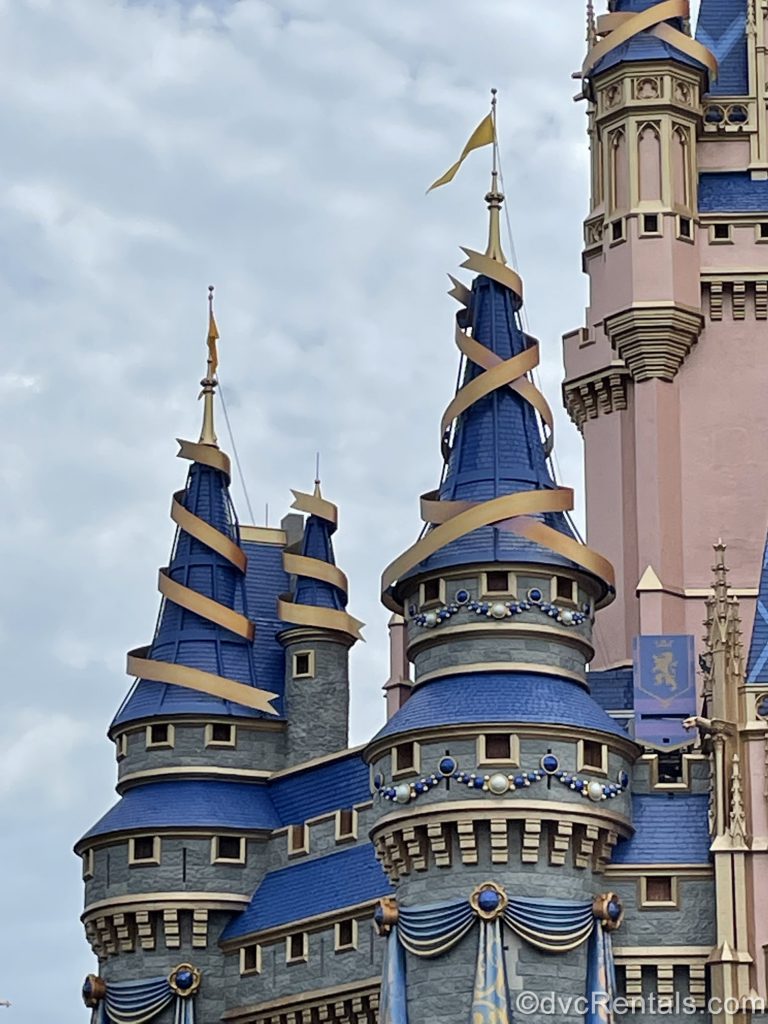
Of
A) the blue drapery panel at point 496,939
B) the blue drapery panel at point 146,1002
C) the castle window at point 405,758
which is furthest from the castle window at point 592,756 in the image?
the blue drapery panel at point 146,1002

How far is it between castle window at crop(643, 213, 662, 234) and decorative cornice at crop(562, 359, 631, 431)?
2896 millimetres

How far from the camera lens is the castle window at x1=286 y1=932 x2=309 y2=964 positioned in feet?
191

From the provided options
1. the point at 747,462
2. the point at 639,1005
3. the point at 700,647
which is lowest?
the point at 639,1005

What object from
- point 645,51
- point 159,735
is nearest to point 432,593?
point 159,735

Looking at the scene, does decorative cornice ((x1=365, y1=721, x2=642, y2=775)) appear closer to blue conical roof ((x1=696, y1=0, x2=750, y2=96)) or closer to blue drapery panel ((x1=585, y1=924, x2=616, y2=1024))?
blue drapery panel ((x1=585, y1=924, x2=616, y2=1024))

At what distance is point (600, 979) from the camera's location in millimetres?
52781

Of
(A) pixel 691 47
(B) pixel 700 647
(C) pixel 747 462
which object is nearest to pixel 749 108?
(A) pixel 691 47

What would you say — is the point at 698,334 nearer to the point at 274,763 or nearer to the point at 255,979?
the point at 274,763

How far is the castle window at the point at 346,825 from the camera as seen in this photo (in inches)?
2303

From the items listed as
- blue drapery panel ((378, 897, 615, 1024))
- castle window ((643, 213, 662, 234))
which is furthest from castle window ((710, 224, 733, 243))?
blue drapery panel ((378, 897, 615, 1024))

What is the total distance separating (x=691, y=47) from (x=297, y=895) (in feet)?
69.7

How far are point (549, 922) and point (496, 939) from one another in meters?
1.06

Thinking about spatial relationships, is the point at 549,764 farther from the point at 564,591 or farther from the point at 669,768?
the point at 564,591

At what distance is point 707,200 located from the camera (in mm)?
67312
